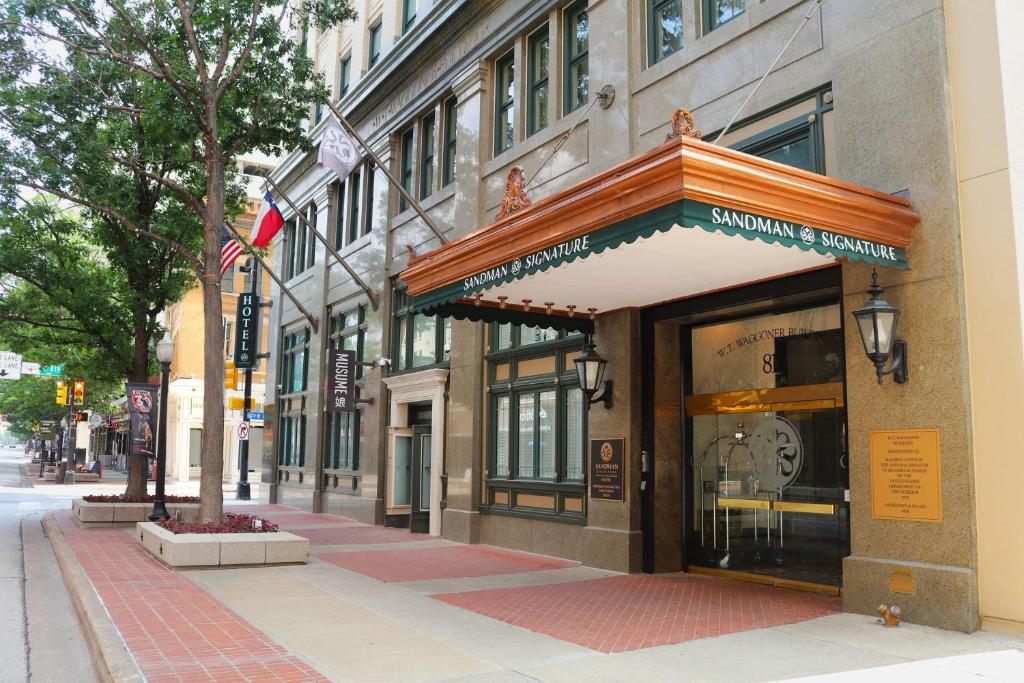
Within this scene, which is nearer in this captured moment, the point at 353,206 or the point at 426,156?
the point at 426,156

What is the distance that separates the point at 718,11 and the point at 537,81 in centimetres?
481

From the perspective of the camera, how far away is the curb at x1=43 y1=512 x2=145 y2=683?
671 cm

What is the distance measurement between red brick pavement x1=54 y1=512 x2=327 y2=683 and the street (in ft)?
1.44

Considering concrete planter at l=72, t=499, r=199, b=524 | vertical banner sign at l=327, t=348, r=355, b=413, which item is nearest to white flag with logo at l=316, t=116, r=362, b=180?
vertical banner sign at l=327, t=348, r=355, b=413

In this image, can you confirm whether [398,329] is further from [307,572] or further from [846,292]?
[846,292]

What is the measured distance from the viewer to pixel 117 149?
2072cm

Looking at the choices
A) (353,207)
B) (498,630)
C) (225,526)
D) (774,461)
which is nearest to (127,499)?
(225,526)

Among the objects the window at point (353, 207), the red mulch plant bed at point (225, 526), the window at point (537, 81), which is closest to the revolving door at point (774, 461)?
the window at point (537, 81)

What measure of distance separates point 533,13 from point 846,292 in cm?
909

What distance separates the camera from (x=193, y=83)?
15305 millimetres

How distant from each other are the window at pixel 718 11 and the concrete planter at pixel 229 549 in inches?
380

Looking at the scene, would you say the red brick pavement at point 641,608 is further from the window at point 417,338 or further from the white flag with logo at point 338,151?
the white flag with logo at point 338,151

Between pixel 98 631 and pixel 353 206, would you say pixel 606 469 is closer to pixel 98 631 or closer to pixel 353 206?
pixel 98 631

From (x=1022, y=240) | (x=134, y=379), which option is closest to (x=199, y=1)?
(x=134, y=379)
